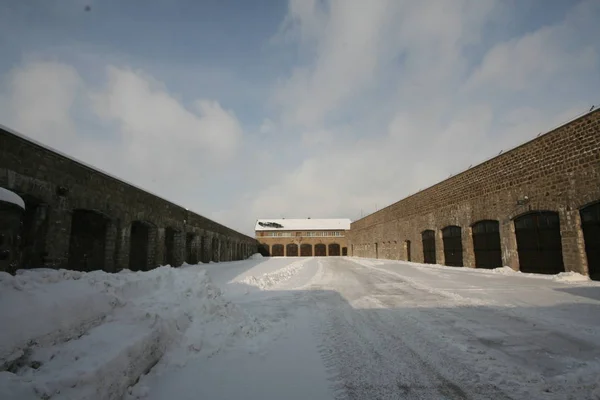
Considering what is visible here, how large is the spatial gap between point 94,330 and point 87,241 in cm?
962

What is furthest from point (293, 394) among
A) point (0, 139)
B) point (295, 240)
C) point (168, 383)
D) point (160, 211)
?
point (295, 240)

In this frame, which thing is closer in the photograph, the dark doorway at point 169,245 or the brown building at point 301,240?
the dark doorway at point 169,245

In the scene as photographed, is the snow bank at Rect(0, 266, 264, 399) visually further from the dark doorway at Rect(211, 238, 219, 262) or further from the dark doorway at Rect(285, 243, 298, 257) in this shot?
the dark doorway at Rect(285, 243, 298, 257)

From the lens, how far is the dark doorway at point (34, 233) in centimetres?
768

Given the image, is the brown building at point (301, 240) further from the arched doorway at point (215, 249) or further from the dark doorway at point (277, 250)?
the arched doorway at point (215, 249)

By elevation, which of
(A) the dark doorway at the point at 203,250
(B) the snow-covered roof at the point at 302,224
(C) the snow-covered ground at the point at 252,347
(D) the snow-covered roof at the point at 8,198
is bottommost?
(C) the snow-covered ground at the point at 252,347

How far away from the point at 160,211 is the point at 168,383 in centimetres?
1258

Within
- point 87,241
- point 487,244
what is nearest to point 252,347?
point 87,241

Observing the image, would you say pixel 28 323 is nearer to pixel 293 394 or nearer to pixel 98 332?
pixel 98 332

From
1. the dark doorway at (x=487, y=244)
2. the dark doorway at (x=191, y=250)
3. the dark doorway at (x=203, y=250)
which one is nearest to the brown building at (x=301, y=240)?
the dark doorway at (x=203, y=250)

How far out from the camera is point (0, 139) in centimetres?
675

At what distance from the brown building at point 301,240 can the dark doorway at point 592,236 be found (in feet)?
152

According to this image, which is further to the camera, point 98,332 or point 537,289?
point 537,289

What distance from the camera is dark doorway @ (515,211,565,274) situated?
39.9 ft
